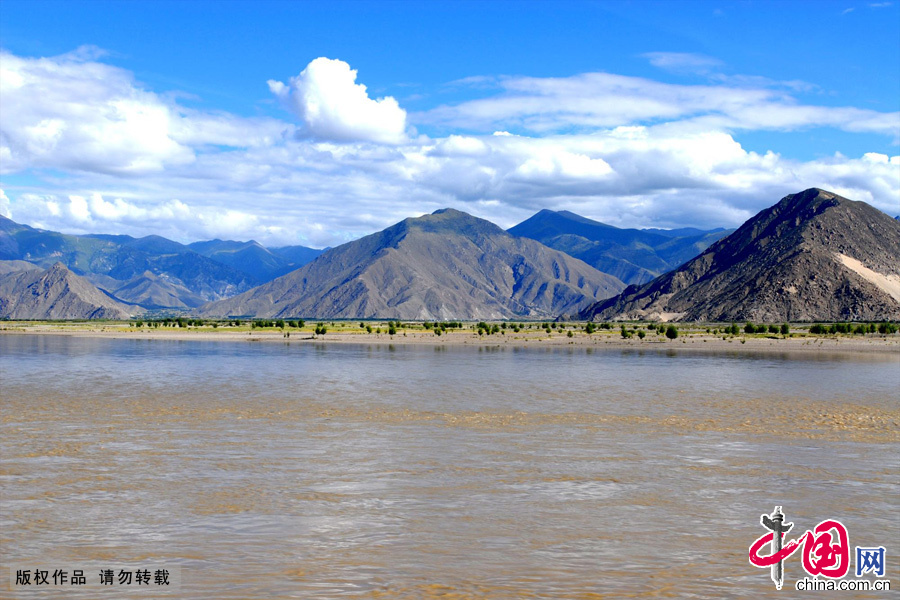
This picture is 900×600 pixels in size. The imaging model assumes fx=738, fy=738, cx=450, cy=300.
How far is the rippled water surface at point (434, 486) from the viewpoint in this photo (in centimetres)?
1556

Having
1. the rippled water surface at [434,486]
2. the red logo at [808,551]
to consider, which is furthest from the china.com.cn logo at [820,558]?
Result: the rippled water surface at [434,486]

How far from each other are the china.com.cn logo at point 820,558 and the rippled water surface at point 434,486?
400 mm

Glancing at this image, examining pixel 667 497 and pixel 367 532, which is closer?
pixel 367 532

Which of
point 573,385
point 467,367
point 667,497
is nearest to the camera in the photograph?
point 667,497

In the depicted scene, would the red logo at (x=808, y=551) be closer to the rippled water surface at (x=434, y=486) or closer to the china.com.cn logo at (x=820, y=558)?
the china.com.cn logo at (x=820, y=558)

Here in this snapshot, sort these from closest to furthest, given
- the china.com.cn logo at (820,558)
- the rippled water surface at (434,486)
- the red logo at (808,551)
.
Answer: the china.com.cn logo at (820,558) < the red logo at (808,551) < the rippled water surface at (434,486)

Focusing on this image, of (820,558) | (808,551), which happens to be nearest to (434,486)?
(808,551)

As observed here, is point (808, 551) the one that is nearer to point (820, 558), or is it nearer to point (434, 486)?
point (820, 558)

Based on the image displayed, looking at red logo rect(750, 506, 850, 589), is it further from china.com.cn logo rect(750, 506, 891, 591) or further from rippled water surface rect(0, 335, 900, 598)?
rippled water surface rect(0, 335, 900, 598)

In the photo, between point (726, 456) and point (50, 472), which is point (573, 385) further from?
point (50, 472)

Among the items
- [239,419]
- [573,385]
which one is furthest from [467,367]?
[239,419]

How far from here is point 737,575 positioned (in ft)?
50.8

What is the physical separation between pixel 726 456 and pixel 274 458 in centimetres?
1723

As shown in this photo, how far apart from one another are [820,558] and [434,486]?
10874 mm
